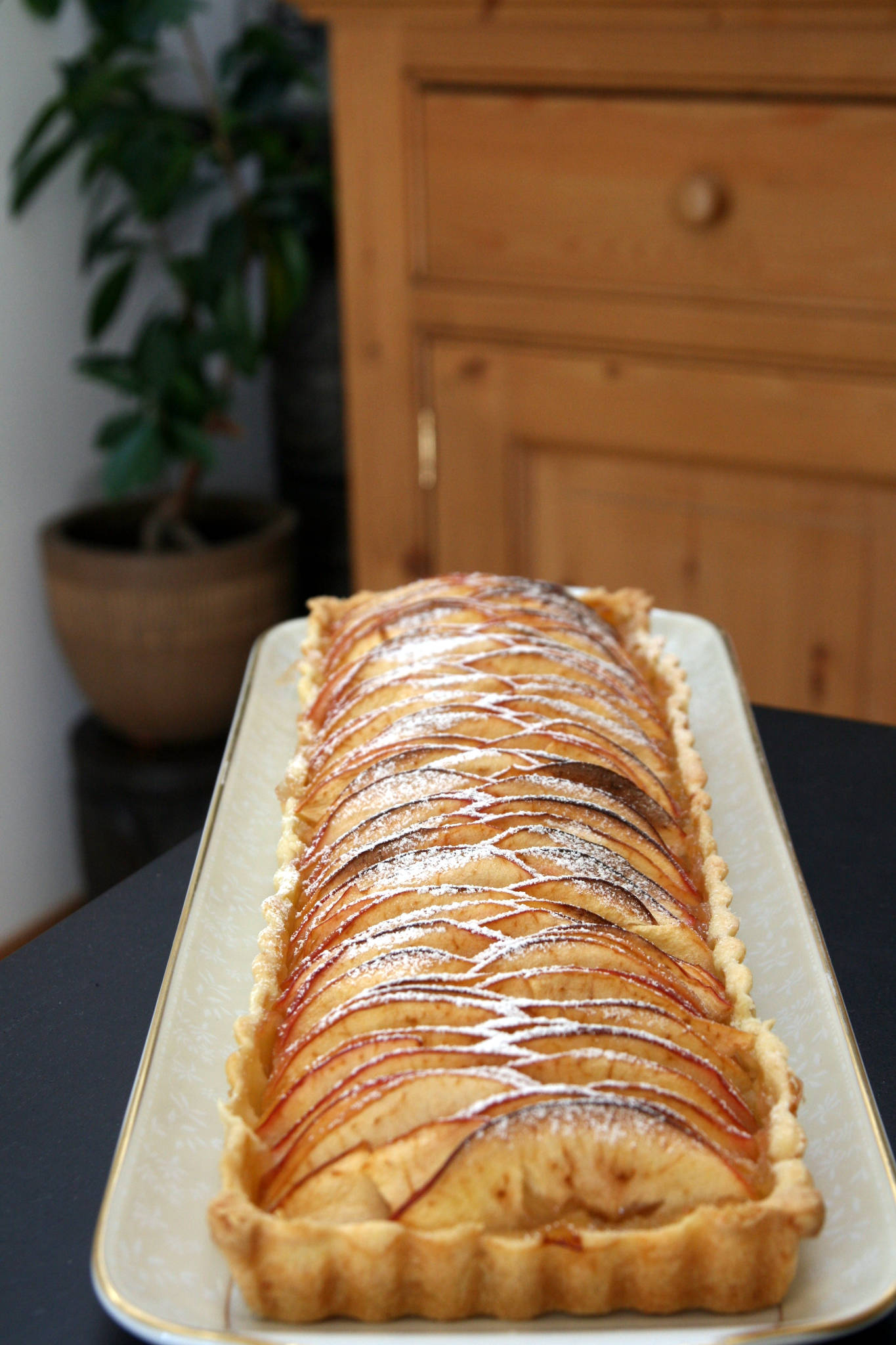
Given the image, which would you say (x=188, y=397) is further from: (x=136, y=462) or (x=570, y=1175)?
(x=570, y=1175)

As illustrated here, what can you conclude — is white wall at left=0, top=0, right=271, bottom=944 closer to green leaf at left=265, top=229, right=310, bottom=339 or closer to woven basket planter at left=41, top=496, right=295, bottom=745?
woven basket planter at left=41, top=496, right=295, bottom=745

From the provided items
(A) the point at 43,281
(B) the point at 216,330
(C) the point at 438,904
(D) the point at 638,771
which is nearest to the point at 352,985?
(C) the point at 438,904

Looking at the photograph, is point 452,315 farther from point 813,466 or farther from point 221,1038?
point 221,1038

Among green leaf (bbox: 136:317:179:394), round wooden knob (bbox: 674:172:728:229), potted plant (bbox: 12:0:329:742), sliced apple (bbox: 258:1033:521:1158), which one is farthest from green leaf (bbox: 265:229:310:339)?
sliced apple (bbox: 258:1033:521:1158)

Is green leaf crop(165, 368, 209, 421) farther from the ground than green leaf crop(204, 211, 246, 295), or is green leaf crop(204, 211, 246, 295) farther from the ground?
green leaf crop(204, 211, 246, 295)

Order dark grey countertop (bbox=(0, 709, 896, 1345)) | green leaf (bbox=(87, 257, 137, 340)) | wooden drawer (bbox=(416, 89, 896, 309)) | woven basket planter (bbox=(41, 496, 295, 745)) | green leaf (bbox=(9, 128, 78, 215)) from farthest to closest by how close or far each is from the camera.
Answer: green leaf (bbox=(87, 257, 137, 340)) → woven basket planter (bbox=(41, 496, 295, 745)) → green leaf (bbox=(9, 128, 78, 215)) → wooden drawer (bbox=(416, 89, 896, 309)) → dark grey countertop (bbox=(0, 709, 896, 1345))

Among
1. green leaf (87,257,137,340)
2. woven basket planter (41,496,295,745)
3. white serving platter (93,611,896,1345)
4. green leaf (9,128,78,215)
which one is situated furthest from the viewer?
green leaf (87,257,137,340)
